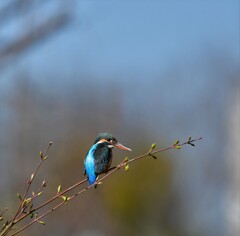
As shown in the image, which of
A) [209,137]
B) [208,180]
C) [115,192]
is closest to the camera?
[115,192]

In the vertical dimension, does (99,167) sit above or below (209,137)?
below

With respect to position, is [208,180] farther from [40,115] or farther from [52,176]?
[52,176]

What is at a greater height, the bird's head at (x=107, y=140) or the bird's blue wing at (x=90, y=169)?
the bird's head at (x=107, y=140)

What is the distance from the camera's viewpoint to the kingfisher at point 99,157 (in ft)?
11.7

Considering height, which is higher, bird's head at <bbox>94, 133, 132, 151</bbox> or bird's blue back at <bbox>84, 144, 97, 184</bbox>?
bird's head at <bbox>94, 133, 132, 151</bbox>

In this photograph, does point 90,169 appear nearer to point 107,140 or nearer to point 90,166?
A: point 90,166

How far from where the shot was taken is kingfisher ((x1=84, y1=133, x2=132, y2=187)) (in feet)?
11.7

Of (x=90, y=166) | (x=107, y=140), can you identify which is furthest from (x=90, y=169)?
(x=107, y=140)

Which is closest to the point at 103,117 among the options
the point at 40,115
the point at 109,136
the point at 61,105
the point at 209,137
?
the point at 61,105

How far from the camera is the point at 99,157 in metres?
3.60

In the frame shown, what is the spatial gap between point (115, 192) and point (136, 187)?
2.31ft

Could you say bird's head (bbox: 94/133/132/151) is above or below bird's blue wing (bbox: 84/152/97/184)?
above

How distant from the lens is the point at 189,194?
83.1ft

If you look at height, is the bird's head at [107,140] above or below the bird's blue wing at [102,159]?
above
